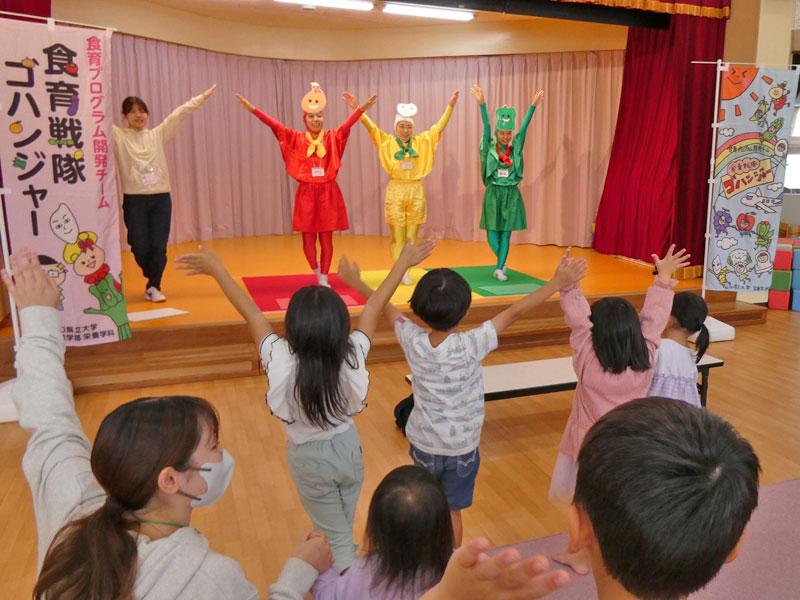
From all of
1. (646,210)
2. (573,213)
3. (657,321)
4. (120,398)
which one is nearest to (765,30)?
(646,210)

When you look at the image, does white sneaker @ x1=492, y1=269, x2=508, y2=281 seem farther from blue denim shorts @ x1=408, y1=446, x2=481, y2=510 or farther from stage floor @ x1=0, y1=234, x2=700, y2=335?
blue denim shorts @ x1=408, y1=446, x2=481, y2=510

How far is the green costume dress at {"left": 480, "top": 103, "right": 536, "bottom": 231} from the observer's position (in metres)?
5.29

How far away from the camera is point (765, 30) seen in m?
5.23

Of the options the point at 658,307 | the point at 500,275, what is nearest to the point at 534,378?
the point at 658,307

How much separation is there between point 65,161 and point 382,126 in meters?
5.20

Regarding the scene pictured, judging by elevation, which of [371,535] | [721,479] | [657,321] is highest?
[721,479]

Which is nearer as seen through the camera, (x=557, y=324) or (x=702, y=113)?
(x=557, y=324)

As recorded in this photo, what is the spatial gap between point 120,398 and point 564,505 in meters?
2.56

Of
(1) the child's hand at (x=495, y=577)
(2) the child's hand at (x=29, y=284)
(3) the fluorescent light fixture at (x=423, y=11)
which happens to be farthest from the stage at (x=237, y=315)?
(1) the child's hand at (x=495, y=577)

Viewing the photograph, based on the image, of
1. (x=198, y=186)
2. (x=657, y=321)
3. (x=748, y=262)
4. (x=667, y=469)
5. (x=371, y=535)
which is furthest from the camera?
(x=198, y=186)

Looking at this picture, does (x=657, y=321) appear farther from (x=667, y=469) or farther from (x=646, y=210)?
(x=646, y=210)

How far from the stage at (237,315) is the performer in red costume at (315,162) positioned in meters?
0.66

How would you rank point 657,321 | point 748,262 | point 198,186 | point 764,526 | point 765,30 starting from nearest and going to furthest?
1. point 657,321
2. point 764,526
3. point 748,262
4. point 765,30
5. point 198,186

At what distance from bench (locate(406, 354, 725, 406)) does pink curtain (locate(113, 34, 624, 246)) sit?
13.6 ft
